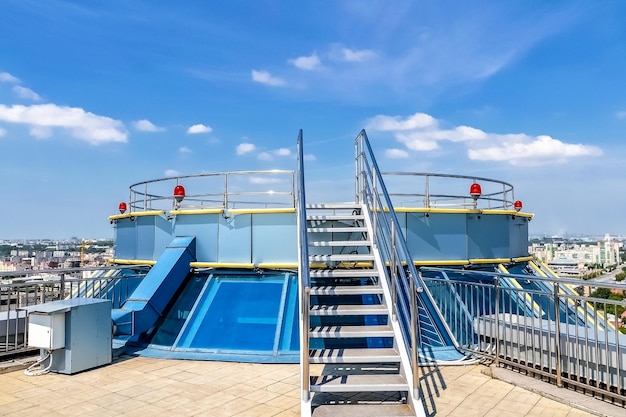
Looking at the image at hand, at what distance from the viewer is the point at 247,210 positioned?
904cm

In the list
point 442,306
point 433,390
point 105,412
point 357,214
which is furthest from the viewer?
point 357,214

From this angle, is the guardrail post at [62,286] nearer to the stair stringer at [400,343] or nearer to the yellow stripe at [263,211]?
the yellow stripe at [263,211]

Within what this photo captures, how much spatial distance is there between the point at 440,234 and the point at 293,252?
3177 mm

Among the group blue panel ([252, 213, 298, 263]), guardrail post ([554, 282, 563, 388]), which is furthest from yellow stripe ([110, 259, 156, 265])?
guardrail post ([554, 282, 563, 388])

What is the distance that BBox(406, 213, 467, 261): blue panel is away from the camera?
9211 millimetres

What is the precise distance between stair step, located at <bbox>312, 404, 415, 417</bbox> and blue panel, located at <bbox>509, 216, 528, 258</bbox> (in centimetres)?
682

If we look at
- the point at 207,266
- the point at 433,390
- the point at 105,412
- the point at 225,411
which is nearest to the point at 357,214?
the point at 207,266

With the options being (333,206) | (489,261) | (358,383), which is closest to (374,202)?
(333,206)

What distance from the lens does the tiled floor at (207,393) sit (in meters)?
5.38

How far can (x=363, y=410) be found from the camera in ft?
16.8

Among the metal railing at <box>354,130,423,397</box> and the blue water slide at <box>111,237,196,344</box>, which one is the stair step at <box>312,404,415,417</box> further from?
the blue water slide at <box>111,237,196,344</box>

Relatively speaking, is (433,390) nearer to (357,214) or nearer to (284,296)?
(284,296)

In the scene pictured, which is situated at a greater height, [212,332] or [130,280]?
→ [130,280]

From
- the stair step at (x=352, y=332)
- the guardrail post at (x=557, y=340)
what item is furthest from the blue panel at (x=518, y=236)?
the stair step at (x=352, y=332)
